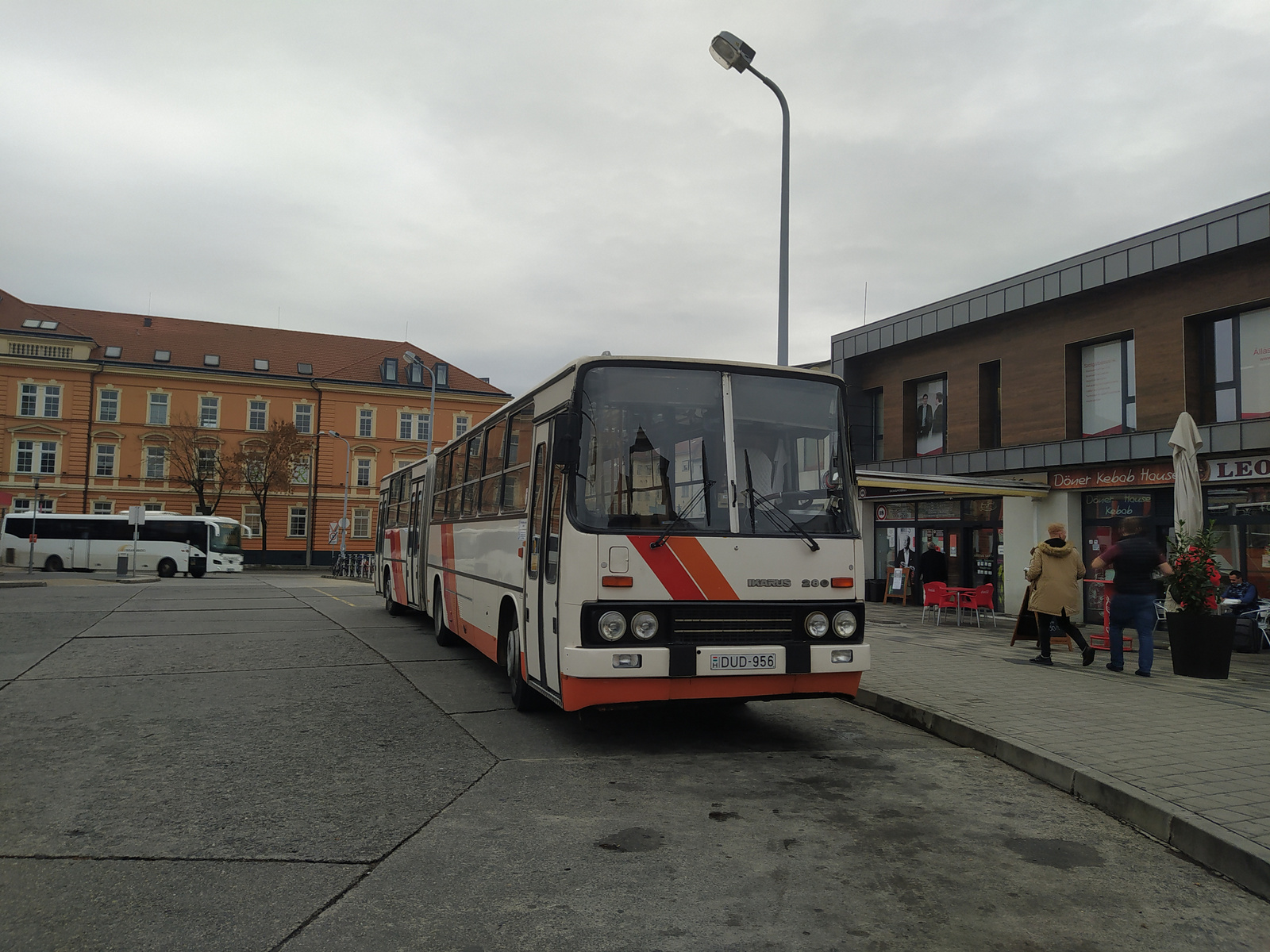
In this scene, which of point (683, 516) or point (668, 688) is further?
point (683, 516)

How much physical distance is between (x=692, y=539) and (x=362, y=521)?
6174 centimetres

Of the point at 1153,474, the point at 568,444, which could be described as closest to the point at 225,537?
the point at 1153,474

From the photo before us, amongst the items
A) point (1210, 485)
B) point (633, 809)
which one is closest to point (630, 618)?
point (633, 809)

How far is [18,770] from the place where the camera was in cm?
618

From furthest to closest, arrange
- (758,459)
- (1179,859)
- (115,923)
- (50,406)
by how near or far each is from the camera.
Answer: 1. (50,406)
2. (758,459)
3. (1179,859)
4. (115,923)

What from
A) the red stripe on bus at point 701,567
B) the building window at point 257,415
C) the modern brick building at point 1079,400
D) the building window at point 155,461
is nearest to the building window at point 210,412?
the building window at point 257,415

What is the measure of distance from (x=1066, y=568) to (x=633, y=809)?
26.1 ft

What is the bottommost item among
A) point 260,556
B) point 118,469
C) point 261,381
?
point 260,556

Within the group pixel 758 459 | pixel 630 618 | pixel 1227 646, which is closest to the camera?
pixel 630 618

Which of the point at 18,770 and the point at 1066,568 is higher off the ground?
the point at 1066,568

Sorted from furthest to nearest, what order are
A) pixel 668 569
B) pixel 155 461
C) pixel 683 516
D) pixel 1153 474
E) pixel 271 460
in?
pixel 155 461 < pixel 271 460 < pixel 1153 474 < pixel 683 516 < pixel 668 569

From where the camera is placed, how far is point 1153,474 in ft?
52.5

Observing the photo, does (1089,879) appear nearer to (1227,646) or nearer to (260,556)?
(1227,646)

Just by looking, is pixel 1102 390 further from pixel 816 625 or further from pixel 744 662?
pixel 744 662
